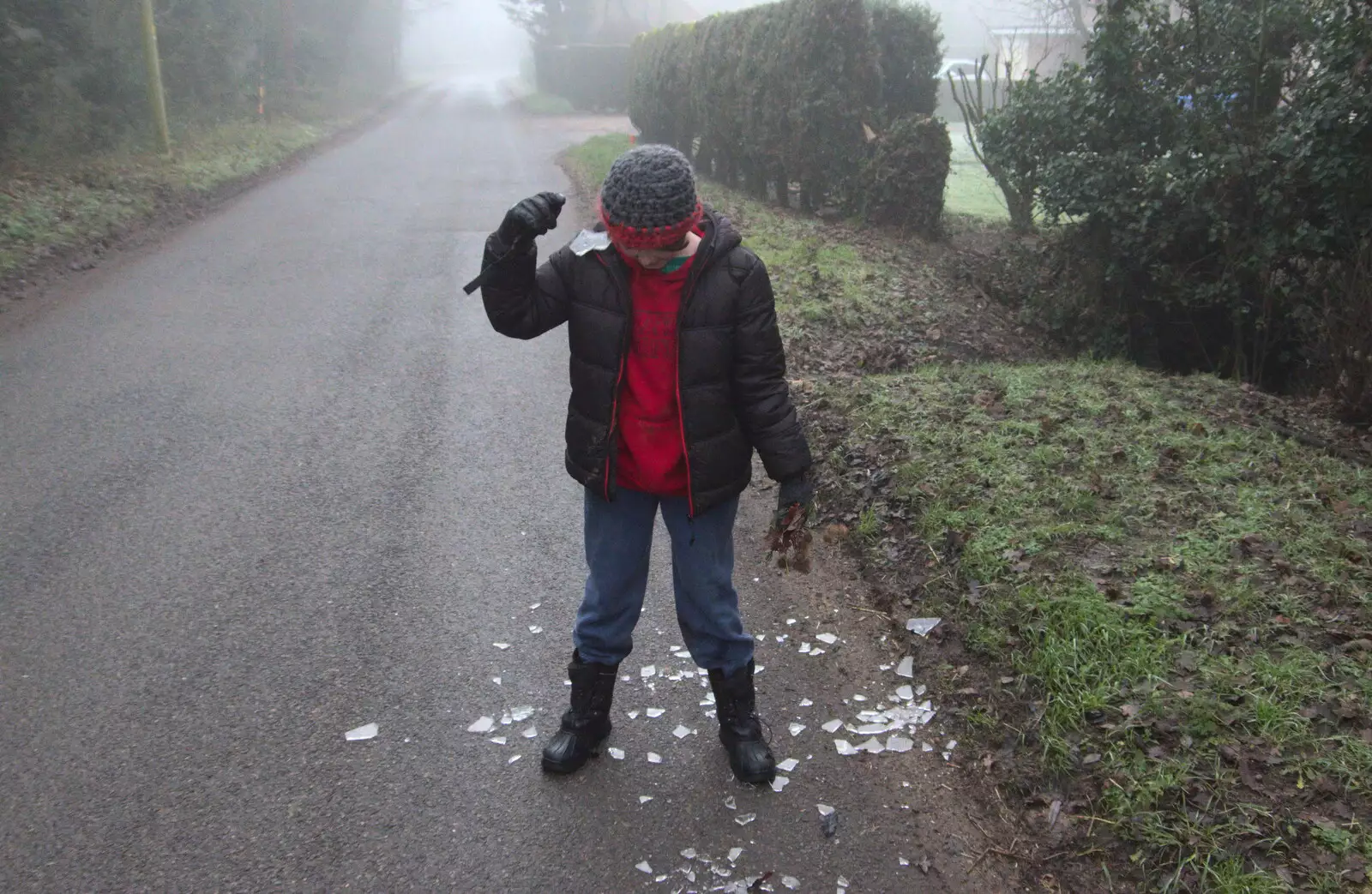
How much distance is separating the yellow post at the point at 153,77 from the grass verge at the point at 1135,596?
13323 millimetres

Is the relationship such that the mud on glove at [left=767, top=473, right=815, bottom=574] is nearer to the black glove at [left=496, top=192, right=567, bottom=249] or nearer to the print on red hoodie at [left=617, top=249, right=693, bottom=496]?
the print on red hoodie at [left=617, top=249, right=693, bottom=496]

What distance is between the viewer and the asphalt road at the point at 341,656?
3025 mm

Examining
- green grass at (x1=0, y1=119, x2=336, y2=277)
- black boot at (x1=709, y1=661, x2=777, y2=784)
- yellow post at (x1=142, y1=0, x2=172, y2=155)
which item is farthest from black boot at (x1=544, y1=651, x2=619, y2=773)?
yellow post at (x1=142, y1=0, x2=172, y2=155)

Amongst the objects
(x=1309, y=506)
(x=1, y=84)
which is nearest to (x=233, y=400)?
(x=1309, y=506)

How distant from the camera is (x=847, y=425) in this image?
587cm

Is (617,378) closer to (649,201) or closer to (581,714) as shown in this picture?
(649,201)

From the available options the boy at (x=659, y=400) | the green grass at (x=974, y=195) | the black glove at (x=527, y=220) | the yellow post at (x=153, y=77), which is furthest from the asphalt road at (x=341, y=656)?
the yellow post at (x=153, y=77)

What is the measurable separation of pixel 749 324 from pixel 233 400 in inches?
187

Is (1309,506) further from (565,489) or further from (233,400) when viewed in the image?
(233,400)

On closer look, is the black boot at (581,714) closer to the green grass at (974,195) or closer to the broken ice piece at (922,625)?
the broken ice piece at (922,625)

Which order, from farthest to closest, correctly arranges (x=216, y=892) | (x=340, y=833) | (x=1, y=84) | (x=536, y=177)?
(x=536, y=177)
(x=1, y=84)
(x=340, y=833)
(x=216, y=892)

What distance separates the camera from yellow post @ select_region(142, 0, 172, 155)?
15.5m

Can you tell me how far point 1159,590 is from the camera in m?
3.90

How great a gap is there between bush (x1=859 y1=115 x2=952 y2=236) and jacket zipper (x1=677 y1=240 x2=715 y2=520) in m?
8.80
